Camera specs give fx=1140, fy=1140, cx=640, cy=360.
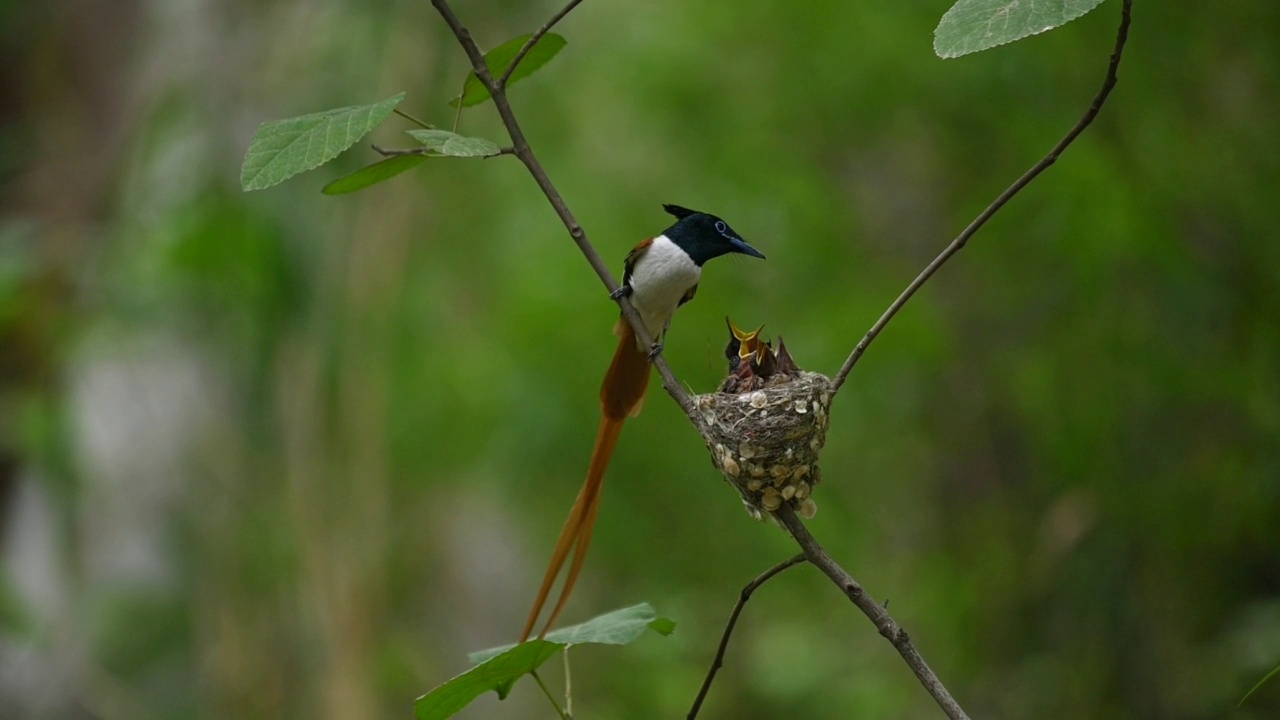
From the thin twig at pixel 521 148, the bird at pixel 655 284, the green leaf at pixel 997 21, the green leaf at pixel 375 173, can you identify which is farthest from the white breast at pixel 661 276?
the green leaf at pixel 997 21

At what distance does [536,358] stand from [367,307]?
623 millimetres

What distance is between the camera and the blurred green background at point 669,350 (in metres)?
3.16

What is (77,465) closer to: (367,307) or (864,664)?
(367,307)

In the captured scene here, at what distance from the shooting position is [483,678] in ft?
4.03

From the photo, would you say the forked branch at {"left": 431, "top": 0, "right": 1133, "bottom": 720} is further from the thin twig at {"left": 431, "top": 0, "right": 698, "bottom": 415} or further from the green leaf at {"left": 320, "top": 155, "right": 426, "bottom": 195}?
the green leaf at {"left": 320, "top": 155, "right": 426, "bottom": 195}

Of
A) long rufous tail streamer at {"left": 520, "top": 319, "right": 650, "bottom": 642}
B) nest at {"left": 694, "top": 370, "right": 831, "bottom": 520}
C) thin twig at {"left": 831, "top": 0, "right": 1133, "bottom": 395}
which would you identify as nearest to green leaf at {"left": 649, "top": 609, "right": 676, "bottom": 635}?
long rufous tail streamer at {"left": 520, "top": 319, "right": 650, "bottom": 642}

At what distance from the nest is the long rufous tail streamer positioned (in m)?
0.14

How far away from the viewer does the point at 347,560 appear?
367 centimetres

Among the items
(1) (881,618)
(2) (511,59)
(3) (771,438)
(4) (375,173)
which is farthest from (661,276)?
(1) (881,618)

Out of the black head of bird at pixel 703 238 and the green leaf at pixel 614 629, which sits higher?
the black head of bird at pixel 703 238

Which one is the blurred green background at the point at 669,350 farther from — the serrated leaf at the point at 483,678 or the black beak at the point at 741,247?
the serrated leaf at the point at 483,678

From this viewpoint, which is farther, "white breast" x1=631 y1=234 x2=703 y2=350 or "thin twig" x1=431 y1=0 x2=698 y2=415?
"white breast" x1=631 y1=234 x2=703 y2=350

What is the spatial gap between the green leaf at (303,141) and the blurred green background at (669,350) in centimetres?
206

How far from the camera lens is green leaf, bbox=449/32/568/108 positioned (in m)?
1.28
